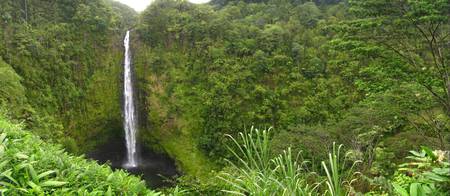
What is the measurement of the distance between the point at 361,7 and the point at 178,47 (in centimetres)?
1382

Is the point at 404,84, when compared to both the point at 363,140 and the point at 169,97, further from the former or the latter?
the point at 169,97

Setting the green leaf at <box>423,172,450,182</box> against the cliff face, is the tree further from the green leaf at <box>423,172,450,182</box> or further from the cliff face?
the cliff face

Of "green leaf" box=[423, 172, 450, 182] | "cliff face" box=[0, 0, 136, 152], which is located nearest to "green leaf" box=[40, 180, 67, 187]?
"green leaf" box=[423, 172, 450, 182]

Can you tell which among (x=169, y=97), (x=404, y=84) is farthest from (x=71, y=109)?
(x=404, y=84)

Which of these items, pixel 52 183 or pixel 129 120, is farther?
pixel 129 120

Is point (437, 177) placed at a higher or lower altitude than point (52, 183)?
higher

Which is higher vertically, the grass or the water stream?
the grass

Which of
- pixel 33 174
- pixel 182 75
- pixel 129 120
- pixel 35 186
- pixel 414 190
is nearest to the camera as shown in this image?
pixel 414 190

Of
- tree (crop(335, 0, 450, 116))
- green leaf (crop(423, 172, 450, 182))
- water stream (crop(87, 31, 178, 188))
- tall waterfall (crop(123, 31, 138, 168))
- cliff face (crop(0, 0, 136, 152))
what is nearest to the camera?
green leaf (crop(423, 172, 450, 182))

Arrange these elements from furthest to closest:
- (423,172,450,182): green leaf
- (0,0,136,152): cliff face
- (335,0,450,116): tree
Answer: (0,0,136,152): cliff face → (335,0,450,116): tree → (423,172,450,182): green leaf

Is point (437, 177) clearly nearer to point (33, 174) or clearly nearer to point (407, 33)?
point (33, 174)

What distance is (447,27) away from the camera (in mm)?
8633

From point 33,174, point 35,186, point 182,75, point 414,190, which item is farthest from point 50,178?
point 182,75

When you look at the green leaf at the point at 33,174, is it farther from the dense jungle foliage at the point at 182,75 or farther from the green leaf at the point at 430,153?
the dense jungle foliage at the point at 182,75
